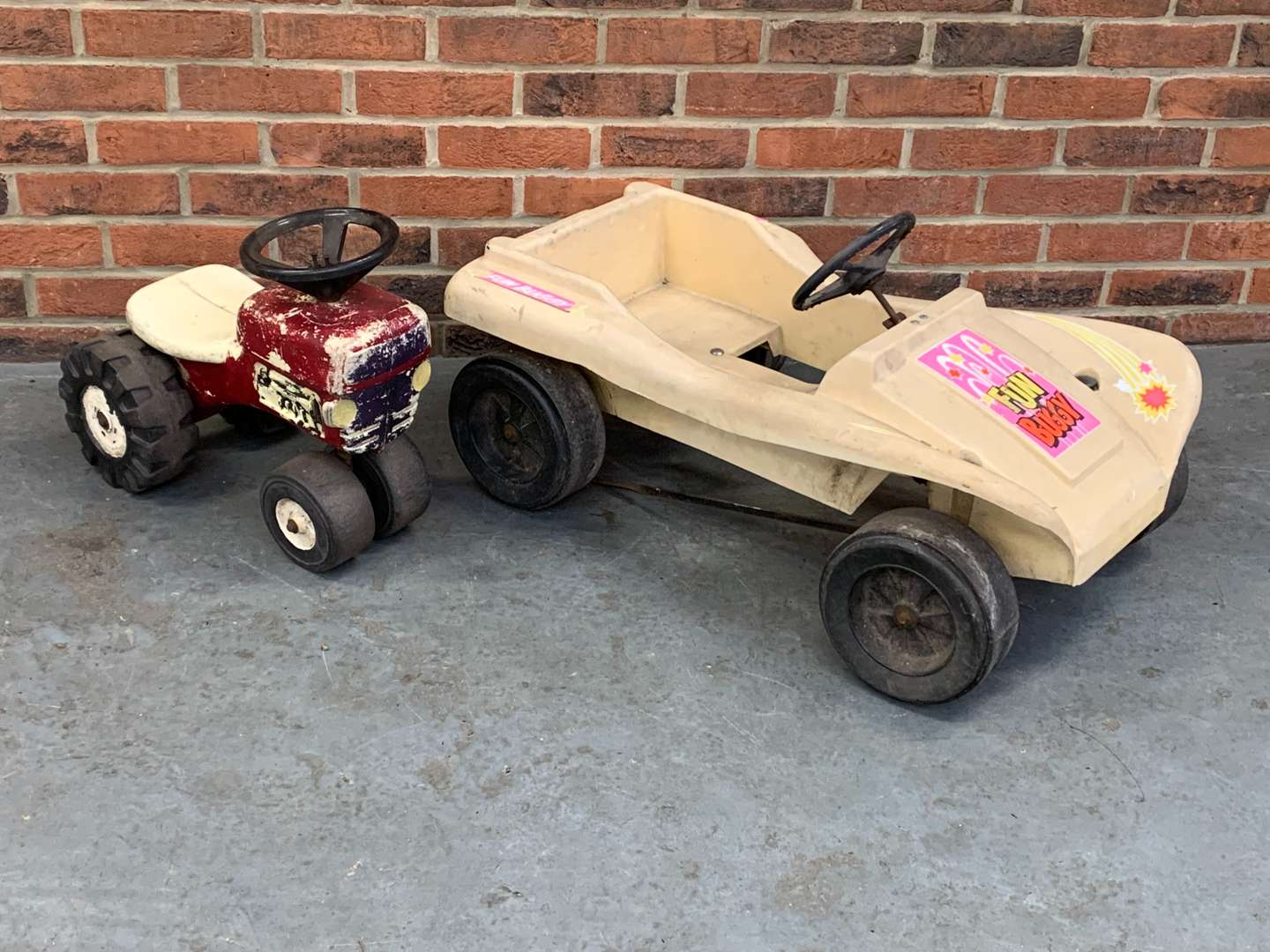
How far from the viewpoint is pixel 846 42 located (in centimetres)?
289

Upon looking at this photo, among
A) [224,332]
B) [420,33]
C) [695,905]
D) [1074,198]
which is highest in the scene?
[420,33]

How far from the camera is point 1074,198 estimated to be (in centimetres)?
313

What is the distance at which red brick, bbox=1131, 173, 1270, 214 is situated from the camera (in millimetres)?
3139

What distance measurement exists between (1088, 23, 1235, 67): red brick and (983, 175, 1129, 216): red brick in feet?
0.86

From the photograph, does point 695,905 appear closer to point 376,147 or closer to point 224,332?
point 224,332

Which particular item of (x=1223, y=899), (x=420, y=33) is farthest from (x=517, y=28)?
(x=1223, y=899)

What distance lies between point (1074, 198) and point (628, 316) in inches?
50.2

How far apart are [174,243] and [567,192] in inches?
33.8

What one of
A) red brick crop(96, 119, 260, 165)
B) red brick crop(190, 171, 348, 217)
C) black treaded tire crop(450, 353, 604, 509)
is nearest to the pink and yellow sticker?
black treaded tire crop(450, 353, 604, 509)

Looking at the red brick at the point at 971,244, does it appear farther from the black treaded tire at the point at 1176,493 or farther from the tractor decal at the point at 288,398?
the tractor decal at the point at 288,398

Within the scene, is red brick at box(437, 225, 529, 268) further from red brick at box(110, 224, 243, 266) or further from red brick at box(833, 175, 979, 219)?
red brick at box(833, 175, 979, 219)

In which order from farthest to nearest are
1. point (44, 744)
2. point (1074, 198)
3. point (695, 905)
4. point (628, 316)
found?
point (1074, 198), point (628, 316), point (44, 744), point (695, 905)

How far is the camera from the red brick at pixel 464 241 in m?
3.04

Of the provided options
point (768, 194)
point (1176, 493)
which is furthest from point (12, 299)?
point (1176, 493)
